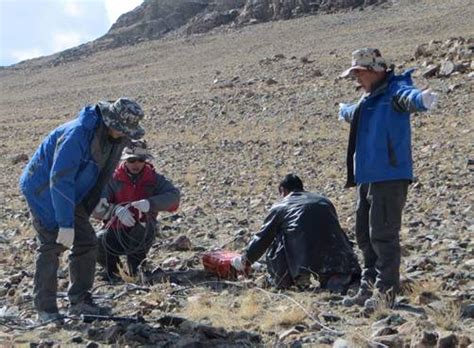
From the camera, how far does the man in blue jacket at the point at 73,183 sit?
19.5ft

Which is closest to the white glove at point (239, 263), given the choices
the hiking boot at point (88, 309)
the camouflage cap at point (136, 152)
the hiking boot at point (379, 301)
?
the hiking boot at point (88, 309)

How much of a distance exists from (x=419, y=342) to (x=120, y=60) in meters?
46.9

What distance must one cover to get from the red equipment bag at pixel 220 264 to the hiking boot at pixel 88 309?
4.03ft

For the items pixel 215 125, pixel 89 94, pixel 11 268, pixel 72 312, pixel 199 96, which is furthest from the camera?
pixel 89 94

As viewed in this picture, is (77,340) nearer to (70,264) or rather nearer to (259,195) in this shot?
(70,264)

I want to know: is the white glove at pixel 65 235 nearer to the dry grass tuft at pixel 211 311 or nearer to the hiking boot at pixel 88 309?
the hiking boot at pixel 88 309

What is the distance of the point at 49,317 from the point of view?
6.22 meters

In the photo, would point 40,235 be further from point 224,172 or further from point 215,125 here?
A: point 215,125

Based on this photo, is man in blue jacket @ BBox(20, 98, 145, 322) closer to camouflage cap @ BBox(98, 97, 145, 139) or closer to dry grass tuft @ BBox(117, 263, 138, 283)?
camouflage cap @ BBox(98, 97, 145, 139)

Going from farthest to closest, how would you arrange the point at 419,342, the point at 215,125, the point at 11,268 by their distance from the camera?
the point at 215,125
the point at 11,268
the point at 419,342

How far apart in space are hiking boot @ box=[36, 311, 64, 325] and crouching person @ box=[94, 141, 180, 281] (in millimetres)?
1570

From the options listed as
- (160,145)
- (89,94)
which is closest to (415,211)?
(160,145)

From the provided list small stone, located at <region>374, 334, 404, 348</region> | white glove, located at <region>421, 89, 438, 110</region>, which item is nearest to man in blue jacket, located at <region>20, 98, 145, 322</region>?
white glove, located at <region>421, 89, 438, 110</region>

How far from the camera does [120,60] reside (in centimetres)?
5066
